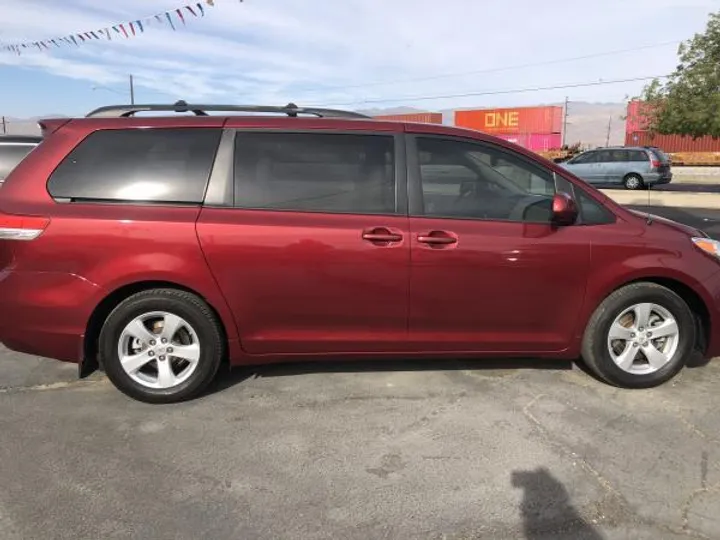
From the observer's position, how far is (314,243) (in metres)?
3.49

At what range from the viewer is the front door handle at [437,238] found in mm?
3547

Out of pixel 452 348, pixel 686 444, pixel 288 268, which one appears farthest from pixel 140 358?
pixel 686 444

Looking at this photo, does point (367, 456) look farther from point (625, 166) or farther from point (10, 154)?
point (625, 166)

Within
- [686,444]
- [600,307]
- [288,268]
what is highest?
[288,268]

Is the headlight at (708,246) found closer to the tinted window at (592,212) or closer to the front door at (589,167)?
the tinted window at (592,212)

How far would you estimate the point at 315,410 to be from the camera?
3623mm

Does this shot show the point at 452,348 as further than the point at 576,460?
Yes

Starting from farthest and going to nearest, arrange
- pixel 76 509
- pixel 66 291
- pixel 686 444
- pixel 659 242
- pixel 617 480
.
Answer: pixel 659 242, pixel 66 291, pixel 686 444, pixel 617 480, pixel 76 509

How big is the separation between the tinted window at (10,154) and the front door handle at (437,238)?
435 cm

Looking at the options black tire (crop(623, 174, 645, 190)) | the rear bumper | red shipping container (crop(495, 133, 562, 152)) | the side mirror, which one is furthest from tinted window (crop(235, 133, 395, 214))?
red shipping container (crop(495, 133, 562, 152))

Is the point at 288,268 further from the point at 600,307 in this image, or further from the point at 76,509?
the point at 600,307

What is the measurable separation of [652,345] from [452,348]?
131 centimetres

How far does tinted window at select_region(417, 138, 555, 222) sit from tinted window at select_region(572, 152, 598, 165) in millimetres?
19990

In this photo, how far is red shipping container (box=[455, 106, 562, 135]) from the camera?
52.1m
